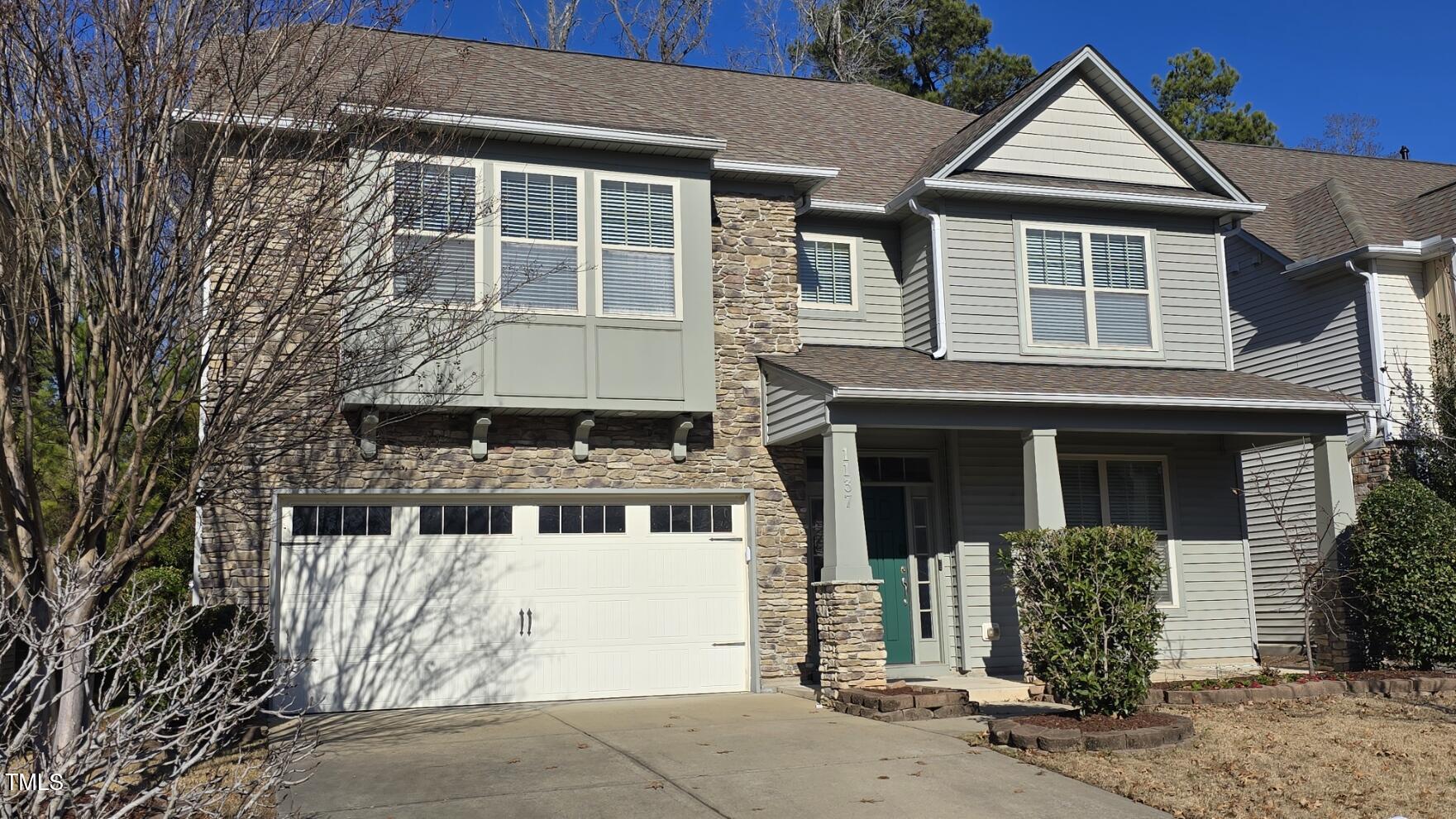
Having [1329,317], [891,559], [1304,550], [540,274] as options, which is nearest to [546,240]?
[540,274]

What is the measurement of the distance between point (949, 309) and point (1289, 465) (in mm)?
6261

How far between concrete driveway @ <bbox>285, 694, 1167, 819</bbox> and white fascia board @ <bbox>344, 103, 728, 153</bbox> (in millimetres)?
5340

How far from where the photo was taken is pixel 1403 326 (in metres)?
16.0

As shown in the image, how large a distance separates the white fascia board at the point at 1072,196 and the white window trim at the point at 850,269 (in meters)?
0.65

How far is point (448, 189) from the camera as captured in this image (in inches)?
431

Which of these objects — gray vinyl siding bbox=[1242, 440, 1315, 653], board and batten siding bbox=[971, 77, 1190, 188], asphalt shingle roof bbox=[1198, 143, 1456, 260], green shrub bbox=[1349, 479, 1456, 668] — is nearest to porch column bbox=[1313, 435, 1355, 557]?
green shrub bbox=[1349, 479, 1456, 668]

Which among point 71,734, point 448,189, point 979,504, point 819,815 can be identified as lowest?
point 819,815

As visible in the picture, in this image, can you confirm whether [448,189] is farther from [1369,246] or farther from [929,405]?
[1369,246]

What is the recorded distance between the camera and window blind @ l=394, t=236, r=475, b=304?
10164mm

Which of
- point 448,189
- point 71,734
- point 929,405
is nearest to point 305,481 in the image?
point 448,189

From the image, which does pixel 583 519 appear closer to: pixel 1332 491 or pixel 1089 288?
pixel 1089 288

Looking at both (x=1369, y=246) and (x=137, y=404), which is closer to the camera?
(x=137, y=404)

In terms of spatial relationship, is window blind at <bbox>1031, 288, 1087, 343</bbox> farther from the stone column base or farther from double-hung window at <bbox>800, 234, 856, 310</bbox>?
the stone column base

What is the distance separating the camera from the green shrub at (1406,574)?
12.3 meters
